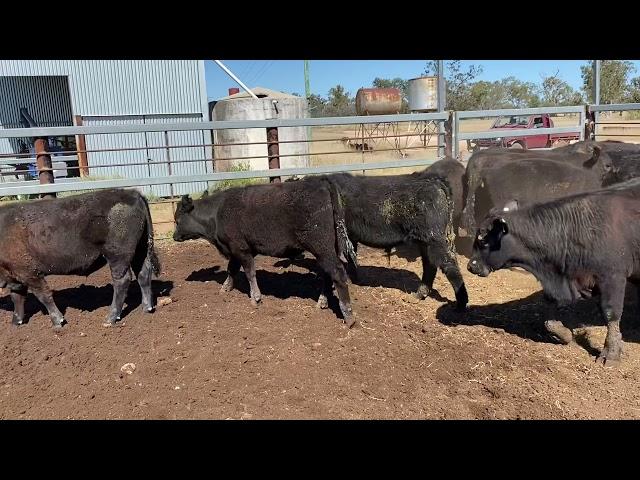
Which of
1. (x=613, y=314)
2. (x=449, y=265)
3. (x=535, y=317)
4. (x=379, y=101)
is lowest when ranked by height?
(x=535, y=317)

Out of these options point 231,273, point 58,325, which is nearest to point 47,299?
point 58,325

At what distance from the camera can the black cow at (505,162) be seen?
7.89m

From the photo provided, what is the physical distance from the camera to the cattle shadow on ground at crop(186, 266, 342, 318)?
6.95 meters

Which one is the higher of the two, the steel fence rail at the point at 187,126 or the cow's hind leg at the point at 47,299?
the steel fence rail at the point at 187,126

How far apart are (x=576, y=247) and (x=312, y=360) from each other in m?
2.76

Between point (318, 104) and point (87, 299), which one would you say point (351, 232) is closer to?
point (87, 299)

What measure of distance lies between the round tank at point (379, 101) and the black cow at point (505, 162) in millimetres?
13419

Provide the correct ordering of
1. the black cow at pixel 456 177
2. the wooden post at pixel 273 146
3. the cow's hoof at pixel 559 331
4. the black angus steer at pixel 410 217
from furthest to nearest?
the wooden post at pixel 273 146 → the black cow at pixel 456 177 → the black angus steer at pixel 410 217 → the cow's hoof at pixel 559 331

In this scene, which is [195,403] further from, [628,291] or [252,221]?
[628,291]

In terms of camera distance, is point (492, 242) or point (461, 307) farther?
point (461, 307)

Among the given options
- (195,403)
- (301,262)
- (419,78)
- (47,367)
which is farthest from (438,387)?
(419,78)

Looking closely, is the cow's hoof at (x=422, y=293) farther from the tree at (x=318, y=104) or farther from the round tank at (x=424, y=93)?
the tree at (x=318, y=104)

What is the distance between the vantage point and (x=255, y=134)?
63.4ft

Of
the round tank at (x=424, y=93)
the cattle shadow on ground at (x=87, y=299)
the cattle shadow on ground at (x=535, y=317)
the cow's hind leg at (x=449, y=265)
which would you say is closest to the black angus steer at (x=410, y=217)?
the cow's hind leg at (x=449, y=265)
